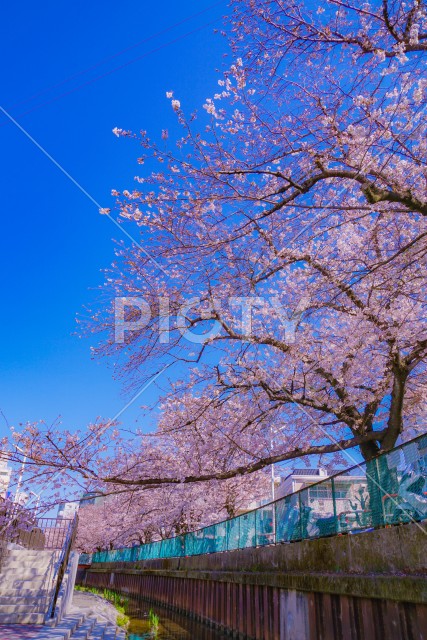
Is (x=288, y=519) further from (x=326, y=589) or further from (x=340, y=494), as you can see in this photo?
(x=326, y=589)

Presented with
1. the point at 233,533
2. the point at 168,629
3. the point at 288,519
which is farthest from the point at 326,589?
the point at 168,629

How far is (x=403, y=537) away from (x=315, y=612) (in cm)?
340

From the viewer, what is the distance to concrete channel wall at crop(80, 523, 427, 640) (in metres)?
6.20

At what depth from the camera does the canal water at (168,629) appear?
15.4m

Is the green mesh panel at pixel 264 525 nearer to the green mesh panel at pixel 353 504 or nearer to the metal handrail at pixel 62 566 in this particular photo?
the green mesh panel at pixel 353 504

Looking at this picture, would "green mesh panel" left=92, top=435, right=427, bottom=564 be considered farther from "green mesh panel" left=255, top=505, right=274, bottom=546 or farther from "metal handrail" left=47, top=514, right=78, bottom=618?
"metal handrail" left=47, top=514, right=78, bottom=618

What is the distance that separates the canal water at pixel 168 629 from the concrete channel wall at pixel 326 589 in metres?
0.46

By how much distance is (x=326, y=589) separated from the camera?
8.20 metres

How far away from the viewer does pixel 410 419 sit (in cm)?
1366

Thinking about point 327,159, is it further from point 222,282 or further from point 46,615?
point 46,615

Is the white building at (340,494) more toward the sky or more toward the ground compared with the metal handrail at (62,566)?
more toward the sky

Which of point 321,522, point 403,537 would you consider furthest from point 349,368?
point 403,537

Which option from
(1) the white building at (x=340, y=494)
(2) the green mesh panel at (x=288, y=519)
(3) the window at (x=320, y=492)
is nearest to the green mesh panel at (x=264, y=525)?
(2) the green mesh panel at (x=288, y=519)

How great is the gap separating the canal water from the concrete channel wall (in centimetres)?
46
